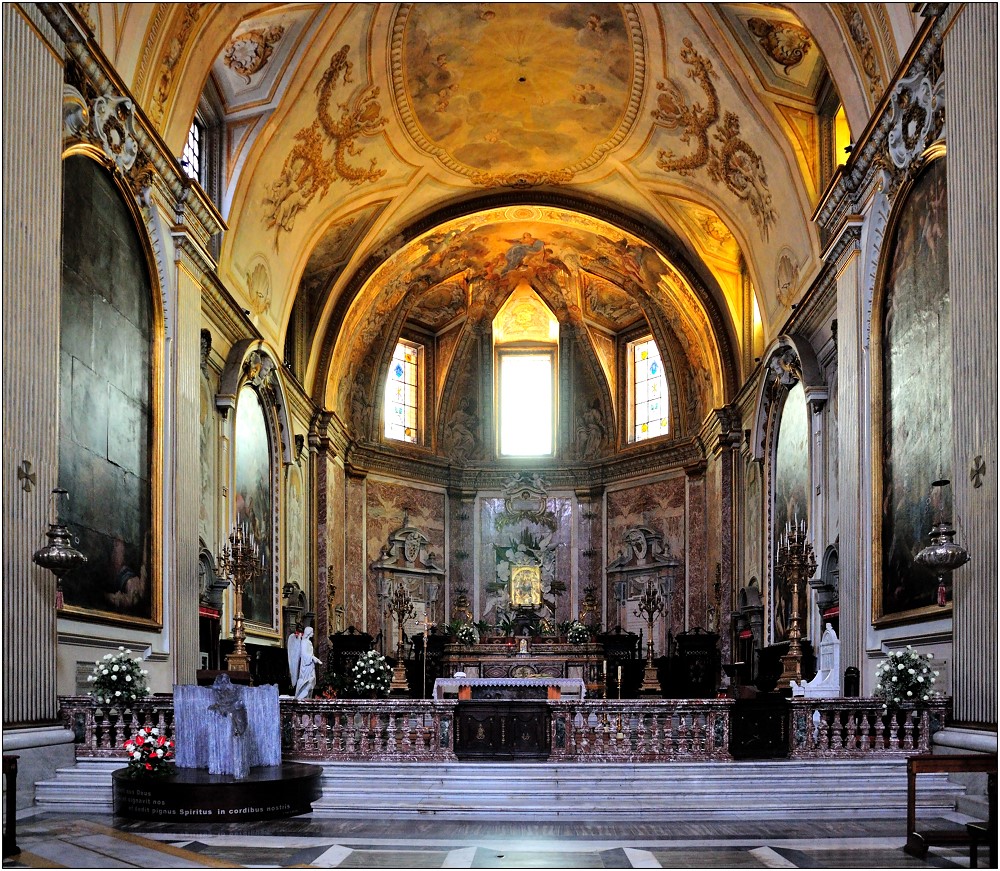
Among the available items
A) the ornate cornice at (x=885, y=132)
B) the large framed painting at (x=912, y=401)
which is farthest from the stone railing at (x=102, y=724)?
the ornate cornice at (x=885, y=132)

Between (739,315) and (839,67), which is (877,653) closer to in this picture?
(839,67)

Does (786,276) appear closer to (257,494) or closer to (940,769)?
(257,494)

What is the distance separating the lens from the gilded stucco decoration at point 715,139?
22109 millimetres

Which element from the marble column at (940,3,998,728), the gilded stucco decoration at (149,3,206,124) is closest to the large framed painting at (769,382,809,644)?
the marble column at (940,3,998,728)

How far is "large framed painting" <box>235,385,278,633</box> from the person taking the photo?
22.1 meters

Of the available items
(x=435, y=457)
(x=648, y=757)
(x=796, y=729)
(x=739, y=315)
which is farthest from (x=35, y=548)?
(x=435, y=457)

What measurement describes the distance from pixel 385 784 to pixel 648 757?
3007 mm

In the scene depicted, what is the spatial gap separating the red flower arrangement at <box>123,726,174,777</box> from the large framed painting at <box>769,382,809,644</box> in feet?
40.5

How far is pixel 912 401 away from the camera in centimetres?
1506

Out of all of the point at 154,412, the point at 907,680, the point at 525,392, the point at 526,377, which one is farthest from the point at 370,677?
the point at 526,377

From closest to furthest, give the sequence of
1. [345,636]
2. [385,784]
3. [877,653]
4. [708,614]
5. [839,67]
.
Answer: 1. [385,784]
2. [877,653]
3. [839,67]
4. [345,636]
5. [708,614]

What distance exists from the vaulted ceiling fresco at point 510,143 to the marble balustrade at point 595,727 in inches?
324

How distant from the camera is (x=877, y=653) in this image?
15.9 meters

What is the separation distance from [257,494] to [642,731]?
11936mm
